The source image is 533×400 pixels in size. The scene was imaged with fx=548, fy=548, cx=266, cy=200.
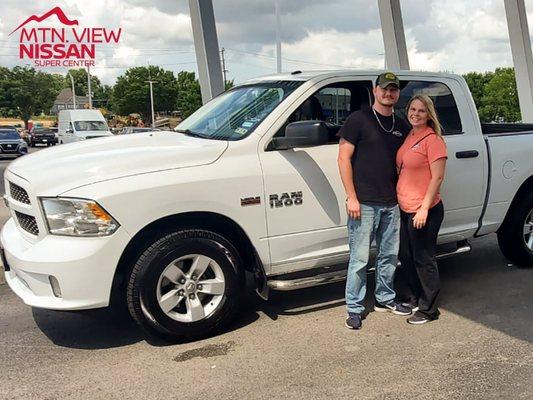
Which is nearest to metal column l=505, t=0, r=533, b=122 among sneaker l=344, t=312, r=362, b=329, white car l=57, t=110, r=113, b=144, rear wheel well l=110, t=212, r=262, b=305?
sneaker l=344, t=312, r=362, b=329

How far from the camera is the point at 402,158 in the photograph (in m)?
4.12

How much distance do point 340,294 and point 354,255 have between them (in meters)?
0.96

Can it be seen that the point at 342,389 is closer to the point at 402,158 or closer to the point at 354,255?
the point at 354,255

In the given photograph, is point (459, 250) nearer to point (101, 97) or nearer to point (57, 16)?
point (57, 16)

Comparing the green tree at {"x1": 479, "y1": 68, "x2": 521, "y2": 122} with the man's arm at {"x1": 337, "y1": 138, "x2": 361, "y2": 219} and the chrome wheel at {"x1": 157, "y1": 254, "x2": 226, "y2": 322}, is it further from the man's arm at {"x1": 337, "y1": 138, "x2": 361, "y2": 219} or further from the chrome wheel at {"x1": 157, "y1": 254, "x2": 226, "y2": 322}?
the chrome wheel at {"x1": 157, "y1": 254, "x2": 226, "y2": 322}

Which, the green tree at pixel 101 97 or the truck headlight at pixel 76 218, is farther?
the green tree at pixel 101 97

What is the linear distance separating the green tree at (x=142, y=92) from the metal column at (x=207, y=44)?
63816mm

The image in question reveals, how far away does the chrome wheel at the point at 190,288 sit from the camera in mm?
3844

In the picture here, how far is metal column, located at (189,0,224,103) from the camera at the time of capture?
32.0 feet

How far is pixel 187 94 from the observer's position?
2776 inches

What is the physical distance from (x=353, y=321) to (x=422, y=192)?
1.12 meters

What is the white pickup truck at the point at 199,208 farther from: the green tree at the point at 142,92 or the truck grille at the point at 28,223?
the green tree at the point at 142,92

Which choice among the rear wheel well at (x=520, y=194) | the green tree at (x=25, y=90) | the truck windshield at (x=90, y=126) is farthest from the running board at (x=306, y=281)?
the green tree at (x=25, y=90)

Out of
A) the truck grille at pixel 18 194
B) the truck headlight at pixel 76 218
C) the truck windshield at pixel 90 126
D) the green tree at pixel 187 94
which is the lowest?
the truck headlight at pixel 76 218
